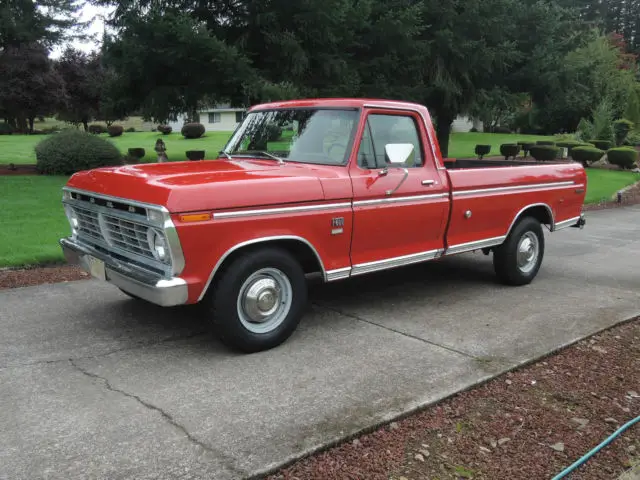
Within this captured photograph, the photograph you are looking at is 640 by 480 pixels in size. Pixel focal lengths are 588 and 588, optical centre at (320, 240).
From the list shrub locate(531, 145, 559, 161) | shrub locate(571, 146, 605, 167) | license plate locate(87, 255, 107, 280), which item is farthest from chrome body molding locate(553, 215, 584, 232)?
shrub locate(571, 146, 605, 167)

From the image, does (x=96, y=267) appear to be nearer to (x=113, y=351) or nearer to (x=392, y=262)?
(x=113, y=351)

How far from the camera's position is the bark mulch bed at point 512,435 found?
3.20m

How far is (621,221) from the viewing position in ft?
42.5

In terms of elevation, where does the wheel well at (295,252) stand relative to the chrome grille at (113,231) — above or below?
below

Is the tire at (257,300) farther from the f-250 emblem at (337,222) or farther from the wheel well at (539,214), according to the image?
the wheel well at (539,214)

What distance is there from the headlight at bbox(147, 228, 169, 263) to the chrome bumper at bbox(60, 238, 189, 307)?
149 mm

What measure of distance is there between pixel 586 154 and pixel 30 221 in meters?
23.5

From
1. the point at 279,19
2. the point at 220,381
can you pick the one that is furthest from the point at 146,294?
the point at 279,19

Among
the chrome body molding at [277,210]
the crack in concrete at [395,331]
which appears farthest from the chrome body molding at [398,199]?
the crack in concrete at [395,331]

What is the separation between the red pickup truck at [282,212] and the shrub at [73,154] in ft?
40.9

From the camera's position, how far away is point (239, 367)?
14.3ft

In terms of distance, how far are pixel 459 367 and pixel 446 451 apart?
116 centimetres

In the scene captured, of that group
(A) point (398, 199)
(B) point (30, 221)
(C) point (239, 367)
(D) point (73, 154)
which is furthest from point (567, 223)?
(D) point (73, 154)

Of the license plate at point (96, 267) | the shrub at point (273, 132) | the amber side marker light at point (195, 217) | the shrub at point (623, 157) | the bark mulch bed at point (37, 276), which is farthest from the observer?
the shrub at point (623, 157)
